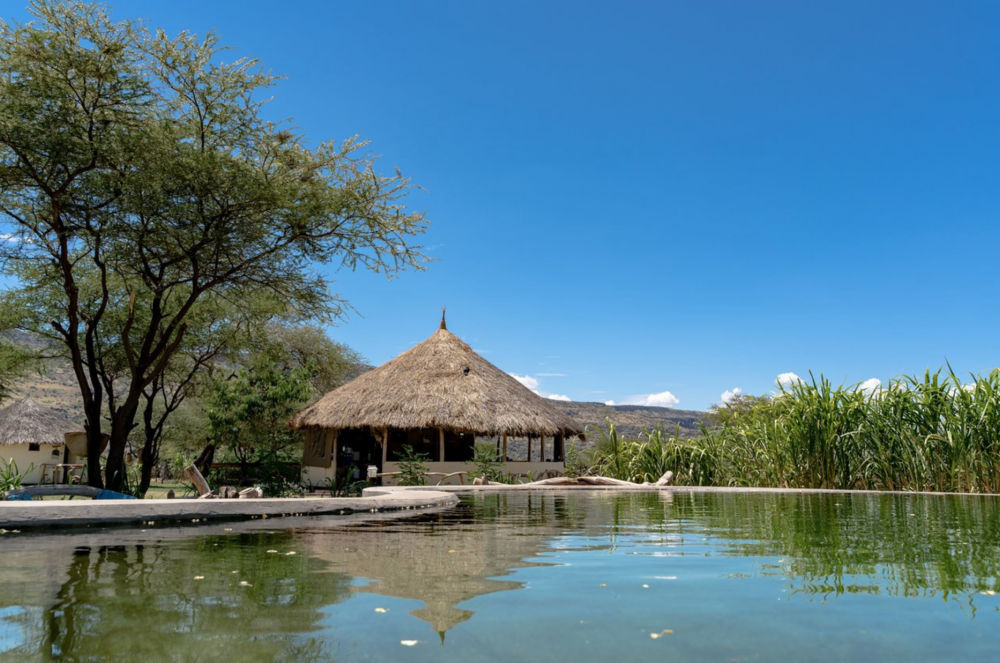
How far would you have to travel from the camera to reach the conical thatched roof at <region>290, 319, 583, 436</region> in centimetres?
1927

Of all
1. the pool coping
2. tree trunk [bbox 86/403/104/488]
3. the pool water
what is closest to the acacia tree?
tree trunk [bbox 86/403/104/488]

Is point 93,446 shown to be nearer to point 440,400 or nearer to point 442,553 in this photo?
point 442,553

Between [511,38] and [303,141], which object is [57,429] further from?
[511,38]

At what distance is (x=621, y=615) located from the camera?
273cm

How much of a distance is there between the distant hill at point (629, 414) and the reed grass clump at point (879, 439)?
4248 cm

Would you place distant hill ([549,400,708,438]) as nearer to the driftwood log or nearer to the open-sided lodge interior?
the open-sided lodge interior

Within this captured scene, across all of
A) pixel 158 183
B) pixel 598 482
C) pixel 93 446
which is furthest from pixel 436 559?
pixel 598 482

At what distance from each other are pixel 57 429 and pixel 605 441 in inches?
999

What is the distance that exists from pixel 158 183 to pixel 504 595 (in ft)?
32.2

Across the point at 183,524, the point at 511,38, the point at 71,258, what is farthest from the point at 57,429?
the point at 183,524

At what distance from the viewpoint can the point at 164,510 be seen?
20.5 feet

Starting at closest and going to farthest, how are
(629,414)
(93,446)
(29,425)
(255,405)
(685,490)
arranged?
(93,446), (685,490), (255,405), (29,425), (629,414)

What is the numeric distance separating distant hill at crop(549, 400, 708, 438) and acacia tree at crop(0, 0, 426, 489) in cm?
4591

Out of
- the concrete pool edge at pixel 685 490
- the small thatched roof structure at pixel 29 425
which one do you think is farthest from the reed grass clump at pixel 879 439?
the small thatched roof structure at pixel 29 425
